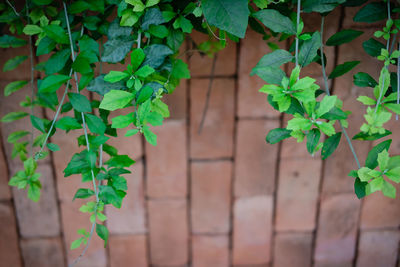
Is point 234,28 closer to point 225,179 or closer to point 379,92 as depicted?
point 379,92

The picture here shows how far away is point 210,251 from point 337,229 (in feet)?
1.73

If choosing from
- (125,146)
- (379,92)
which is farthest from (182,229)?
(379,92)

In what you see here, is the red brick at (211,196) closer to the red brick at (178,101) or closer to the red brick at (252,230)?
the red brick at (252,230)

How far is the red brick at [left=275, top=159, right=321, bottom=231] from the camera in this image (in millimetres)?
1291

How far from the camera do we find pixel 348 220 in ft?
4.50

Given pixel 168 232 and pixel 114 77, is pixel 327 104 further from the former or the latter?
pixel 168 232

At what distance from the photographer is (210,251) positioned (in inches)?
55.7

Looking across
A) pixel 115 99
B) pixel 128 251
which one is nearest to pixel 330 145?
pixel 115 99

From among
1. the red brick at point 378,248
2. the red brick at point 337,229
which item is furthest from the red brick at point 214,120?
the red brick at point 378,248

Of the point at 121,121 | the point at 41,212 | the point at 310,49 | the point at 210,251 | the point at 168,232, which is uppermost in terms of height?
the point at 310,49

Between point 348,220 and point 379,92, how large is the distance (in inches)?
33.5

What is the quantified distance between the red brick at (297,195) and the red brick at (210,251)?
0.24 m

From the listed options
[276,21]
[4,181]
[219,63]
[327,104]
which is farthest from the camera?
[4,181]

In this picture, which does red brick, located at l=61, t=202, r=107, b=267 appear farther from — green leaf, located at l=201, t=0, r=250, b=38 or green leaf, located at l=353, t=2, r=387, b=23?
green leaf, located at l=353, t=2, r=387, b=23
